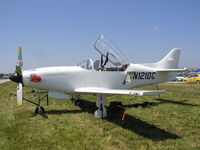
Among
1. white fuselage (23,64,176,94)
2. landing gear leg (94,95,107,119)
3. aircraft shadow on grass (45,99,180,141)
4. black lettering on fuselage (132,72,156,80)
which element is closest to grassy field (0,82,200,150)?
aircraft shadow on grass (45,99,180,141)

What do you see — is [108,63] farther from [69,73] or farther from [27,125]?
[27,125]

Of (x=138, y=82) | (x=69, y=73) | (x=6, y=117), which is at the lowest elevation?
(x=6, y=117)

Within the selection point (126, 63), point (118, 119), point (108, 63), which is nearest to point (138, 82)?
point (126, 63)

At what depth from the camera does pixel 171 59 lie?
1025cm

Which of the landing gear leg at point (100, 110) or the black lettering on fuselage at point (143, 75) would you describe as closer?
the landing gear leg at point (100, 110)

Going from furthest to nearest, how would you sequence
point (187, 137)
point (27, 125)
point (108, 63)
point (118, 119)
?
point (108, 63) < point (118, 119) < point (27, 125) < point (187, 137)

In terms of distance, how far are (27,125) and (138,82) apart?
528 centimetres

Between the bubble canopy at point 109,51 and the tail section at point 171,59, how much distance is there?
131 inches

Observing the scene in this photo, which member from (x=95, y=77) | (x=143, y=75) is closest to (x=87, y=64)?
(x=95, y=77)

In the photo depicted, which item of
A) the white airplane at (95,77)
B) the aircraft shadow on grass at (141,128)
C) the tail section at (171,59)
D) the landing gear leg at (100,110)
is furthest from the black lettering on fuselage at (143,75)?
the landing gear leg at (100,110)

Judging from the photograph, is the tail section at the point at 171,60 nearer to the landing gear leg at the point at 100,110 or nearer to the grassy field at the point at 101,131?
the grassy field at the point at 101,131

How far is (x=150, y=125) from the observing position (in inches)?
219

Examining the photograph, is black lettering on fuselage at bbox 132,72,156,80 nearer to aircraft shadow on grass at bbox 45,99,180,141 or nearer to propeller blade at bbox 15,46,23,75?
aircraft shadow on grass at bbox 45,99,180,141

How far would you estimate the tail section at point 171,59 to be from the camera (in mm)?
10070
